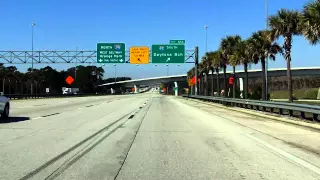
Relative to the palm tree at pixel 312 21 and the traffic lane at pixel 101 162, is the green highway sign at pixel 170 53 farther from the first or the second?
the traffic lane at pixel 101 162

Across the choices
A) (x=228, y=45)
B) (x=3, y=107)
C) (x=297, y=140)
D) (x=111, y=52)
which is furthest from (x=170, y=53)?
(x=297, y=140)

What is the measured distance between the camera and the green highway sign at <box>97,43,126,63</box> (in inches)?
2357

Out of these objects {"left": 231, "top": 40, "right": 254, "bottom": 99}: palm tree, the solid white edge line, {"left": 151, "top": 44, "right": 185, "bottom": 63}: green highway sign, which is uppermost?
{"left": 151, "top": 44, "right": 185, "bottom": 63}: green highway sign

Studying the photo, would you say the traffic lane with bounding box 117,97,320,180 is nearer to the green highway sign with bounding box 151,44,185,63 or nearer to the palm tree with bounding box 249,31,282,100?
the palm tree with bounding box 249,31,282,100

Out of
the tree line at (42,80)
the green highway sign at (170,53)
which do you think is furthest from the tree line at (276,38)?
the tree line at (42,80)

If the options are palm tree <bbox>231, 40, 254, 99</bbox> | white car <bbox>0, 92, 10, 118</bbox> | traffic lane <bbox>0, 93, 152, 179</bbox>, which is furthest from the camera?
palm tree <bbox>231, 40, 254, 99</bbox>

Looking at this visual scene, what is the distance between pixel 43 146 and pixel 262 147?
605cm

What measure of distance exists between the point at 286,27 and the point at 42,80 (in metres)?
118

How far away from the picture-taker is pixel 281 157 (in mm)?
10258

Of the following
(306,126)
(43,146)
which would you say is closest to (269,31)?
(306,126)

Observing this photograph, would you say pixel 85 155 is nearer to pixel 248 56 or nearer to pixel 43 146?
pixel 43 146

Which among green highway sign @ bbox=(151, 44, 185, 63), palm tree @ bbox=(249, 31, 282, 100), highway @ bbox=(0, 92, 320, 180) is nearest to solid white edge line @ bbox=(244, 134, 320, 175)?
highway @ bbox=(0, 92, 320, 180)

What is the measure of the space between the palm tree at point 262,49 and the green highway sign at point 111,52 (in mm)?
23917

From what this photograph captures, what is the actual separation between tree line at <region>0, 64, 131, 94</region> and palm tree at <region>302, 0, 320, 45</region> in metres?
86.6
